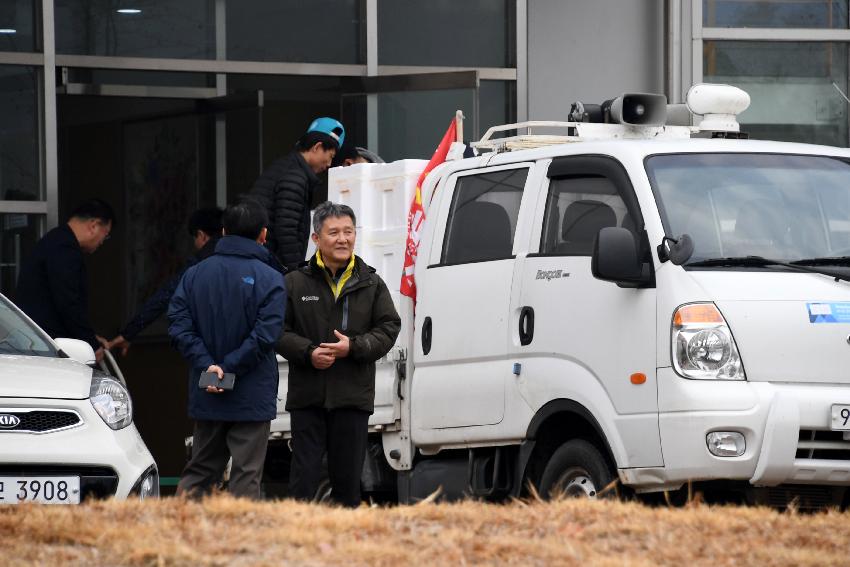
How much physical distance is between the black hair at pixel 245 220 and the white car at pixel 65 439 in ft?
3.19

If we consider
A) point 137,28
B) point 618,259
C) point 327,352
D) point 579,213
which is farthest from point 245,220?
point 137,28

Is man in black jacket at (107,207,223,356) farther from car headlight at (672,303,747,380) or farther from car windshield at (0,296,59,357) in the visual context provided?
car headlight at (672,303,747,380)

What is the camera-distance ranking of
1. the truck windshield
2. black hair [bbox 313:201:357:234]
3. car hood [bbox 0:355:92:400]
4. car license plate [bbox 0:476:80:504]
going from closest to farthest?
the truck windshield < car license plate [bbox 0:476:80:504] < car hood [bbox 0:355:92:400] < black hair [bbox 313:201:357:234]

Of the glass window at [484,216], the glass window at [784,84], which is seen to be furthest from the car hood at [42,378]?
the glass window at [784,84]

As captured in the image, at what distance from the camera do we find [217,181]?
14.9 m

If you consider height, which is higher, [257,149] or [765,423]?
[257,149]

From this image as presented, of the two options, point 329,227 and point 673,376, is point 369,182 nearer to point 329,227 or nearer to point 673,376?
point 329,227

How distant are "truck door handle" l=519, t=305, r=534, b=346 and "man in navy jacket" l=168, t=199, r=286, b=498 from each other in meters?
1.16

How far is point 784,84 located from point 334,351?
718 cm

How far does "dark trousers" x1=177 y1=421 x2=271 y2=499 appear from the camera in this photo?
8.41m

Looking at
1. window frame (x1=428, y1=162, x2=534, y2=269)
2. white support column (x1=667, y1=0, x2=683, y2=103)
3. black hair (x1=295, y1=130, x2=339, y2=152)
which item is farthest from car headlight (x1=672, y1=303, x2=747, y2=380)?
white support column (x1=667, y1=0, x2=683, y2=103)

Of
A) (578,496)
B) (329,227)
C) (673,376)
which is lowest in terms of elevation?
(578,496)

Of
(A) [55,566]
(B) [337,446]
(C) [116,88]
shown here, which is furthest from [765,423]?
(C) [116,88]

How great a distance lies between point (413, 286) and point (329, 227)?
30.1 inches
